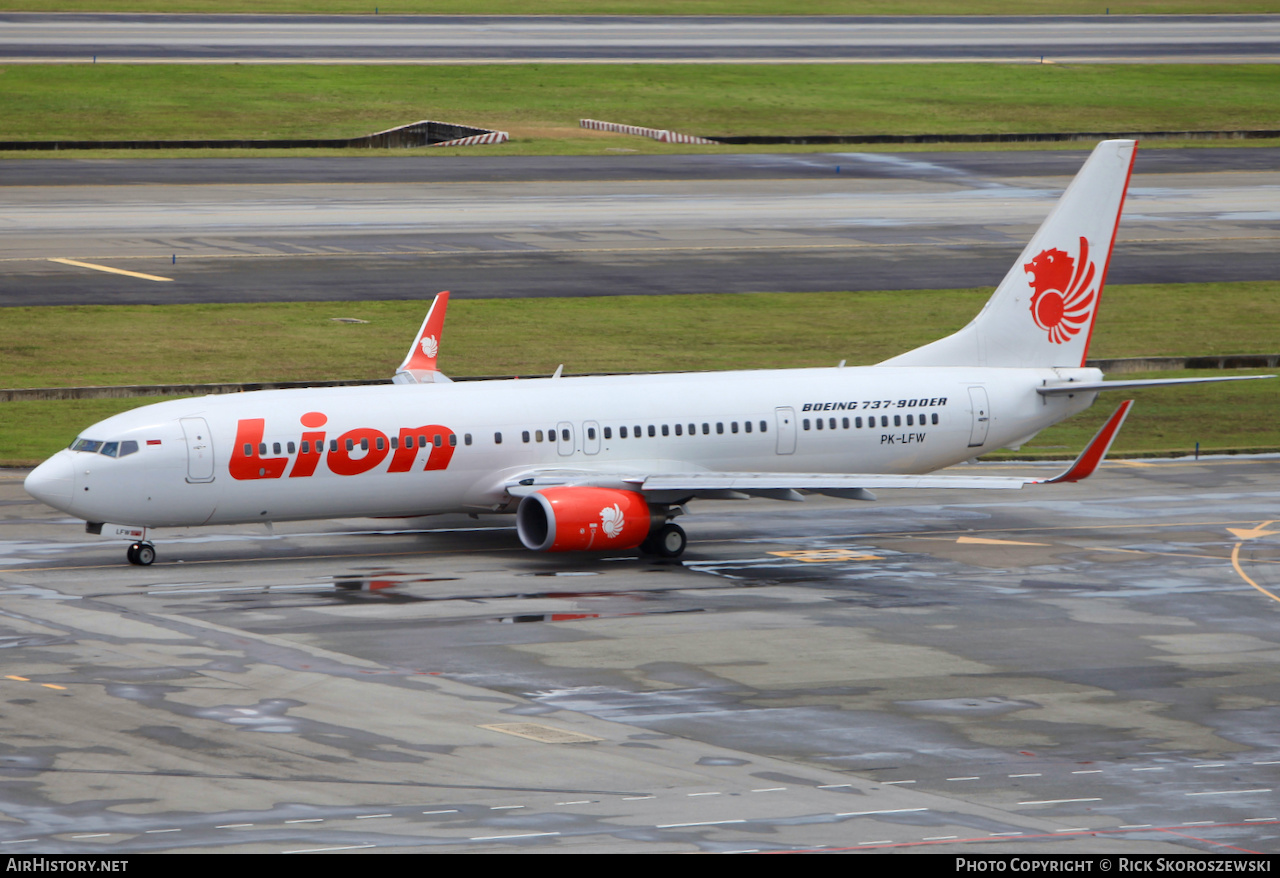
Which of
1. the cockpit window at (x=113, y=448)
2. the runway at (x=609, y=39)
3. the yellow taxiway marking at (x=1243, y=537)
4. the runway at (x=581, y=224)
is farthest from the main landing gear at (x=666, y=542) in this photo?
the runway at (x=609, y=39)

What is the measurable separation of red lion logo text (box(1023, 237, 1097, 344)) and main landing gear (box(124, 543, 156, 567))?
24052 millimetres

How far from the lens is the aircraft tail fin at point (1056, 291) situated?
2032 inches

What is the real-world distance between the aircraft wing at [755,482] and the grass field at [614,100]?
6366 centimetres

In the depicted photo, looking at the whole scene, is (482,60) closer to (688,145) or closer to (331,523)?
(688,145)

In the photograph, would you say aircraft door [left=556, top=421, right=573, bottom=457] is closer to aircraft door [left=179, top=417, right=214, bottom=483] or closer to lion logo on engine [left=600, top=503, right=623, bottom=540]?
lion logo on engine [left=600, top=503, right=623, bottom=540]

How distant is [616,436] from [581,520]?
151 inches

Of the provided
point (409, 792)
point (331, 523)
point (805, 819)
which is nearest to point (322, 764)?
point (409, 792)

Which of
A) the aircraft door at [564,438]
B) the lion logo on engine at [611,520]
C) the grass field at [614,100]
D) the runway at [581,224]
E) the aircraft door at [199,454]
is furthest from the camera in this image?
the grass field at [614,100]

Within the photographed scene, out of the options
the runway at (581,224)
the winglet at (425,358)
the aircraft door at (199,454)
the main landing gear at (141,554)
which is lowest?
the main landing gear at (141,554)

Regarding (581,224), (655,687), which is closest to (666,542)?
(655,687)

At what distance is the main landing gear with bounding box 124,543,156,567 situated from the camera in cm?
4372

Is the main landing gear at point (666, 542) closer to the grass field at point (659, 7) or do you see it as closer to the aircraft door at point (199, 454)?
the aircraft door at point (199, 454)

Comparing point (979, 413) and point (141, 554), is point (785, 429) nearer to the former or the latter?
point (979, 413)

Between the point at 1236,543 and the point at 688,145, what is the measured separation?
67983 millimetres
